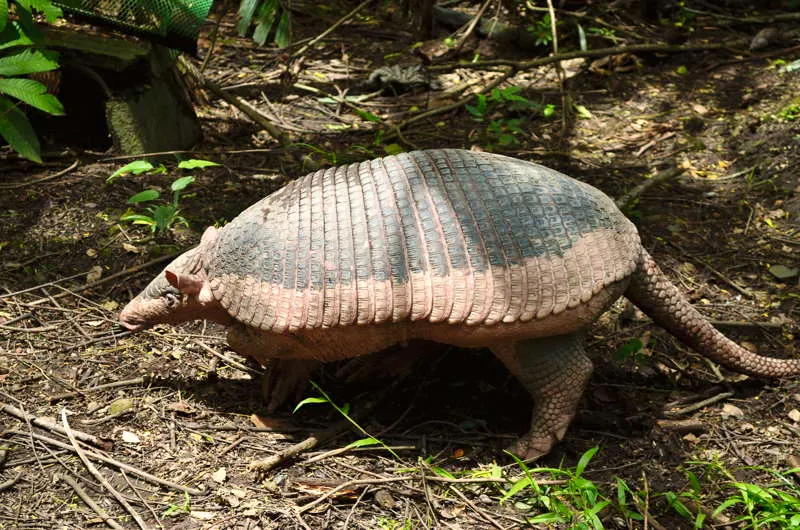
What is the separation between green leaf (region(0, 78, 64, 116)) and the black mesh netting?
141cm

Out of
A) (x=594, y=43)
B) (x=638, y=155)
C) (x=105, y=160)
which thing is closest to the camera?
(x=105, y=160)

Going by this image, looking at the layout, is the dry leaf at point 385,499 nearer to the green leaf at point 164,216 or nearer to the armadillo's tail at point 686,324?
the armadillo's tail at point 686,324

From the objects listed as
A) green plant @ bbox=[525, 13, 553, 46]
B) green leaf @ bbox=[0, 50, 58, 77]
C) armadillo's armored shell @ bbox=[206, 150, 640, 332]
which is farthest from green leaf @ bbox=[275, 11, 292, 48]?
armadillo's armored shell @ bbox=[206, 150, 640, 332]

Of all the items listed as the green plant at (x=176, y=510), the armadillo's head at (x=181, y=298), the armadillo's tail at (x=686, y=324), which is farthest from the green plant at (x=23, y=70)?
the armadillo's tail at (x=686, y=324)

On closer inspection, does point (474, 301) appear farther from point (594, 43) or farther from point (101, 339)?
point (594, 43)

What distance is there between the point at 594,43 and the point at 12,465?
705 cm

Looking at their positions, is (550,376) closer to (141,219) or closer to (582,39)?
(141,219)

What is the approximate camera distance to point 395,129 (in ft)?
21.9

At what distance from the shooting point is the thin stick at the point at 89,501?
3326 mm

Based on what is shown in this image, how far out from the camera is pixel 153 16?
589 centimetres

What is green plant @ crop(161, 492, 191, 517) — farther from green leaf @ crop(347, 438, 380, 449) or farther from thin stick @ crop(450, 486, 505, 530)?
thin stick @ crop(450, 486, 505, 530)

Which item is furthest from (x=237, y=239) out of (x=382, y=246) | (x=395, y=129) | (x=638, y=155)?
(x=638, y=155)

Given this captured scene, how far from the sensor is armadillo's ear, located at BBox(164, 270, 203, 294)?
3.81m

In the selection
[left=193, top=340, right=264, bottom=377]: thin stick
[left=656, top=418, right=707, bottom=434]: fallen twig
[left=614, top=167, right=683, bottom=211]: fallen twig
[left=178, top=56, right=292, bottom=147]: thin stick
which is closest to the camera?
[left=656, top=418, right=707, bottom=434]: fallen twig
